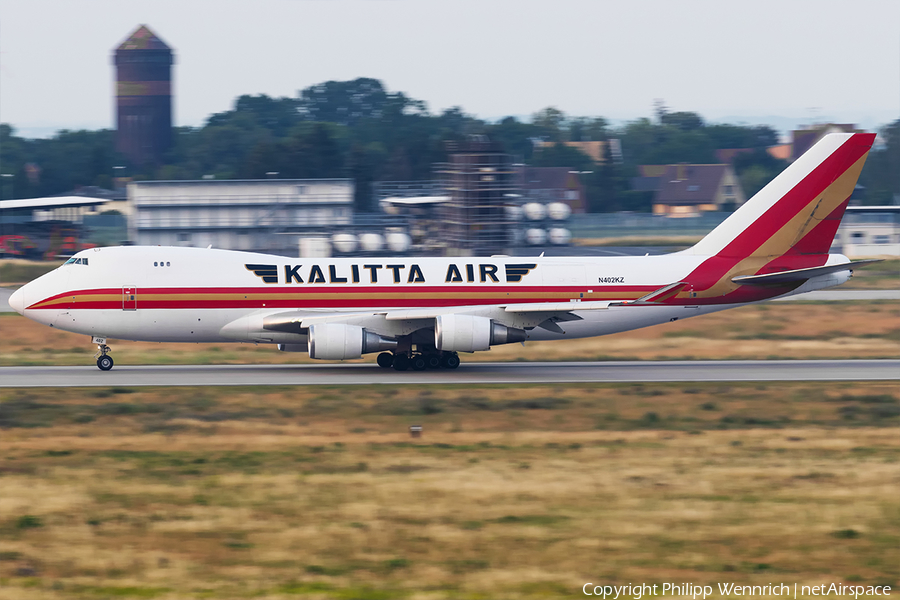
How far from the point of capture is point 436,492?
18953 millimetres

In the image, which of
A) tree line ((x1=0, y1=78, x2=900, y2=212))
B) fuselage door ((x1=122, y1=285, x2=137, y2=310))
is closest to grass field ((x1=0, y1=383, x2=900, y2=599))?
fuselage door ((x1=122, y1=285, x2=137, y2=310))

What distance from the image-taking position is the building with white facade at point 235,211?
91312 mm

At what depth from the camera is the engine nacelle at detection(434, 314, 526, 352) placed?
32.6 m

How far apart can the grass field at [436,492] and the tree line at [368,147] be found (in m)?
93.8

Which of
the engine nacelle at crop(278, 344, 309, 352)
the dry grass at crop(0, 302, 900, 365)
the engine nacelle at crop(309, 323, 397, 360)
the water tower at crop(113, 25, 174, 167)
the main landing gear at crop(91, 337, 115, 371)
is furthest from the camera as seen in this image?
the water tower at crop(113, 25, 174, 167)

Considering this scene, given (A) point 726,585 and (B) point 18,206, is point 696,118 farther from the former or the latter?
(A) point 726,585

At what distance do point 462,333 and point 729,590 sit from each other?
1935 cm

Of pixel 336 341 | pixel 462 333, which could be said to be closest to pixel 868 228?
pixel 462 333

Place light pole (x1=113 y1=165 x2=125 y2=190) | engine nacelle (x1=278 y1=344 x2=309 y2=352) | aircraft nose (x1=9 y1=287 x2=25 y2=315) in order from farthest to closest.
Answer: light pole (x1=113 y1=165 x2=125 y2=190), engine nacelle (x1=278 y1=344 x2=309 y2=352), aircraft nose (x1=9 y1=287 x2=25 y2=315)

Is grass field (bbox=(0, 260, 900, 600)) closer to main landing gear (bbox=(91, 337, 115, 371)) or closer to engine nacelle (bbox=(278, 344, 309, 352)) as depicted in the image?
→ engine nacelle (bbox=(278, 344, 309, 352))

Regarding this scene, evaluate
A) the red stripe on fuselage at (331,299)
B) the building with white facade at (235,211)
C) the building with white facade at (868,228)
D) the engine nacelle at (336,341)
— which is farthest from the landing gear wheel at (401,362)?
the building with white facade at (868,228)

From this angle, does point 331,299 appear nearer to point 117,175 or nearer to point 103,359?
point 103,359

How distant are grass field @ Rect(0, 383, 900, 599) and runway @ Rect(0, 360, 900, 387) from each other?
2596mm

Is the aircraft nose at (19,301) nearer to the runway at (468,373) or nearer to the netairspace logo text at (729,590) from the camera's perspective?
the runway at (468,373)
